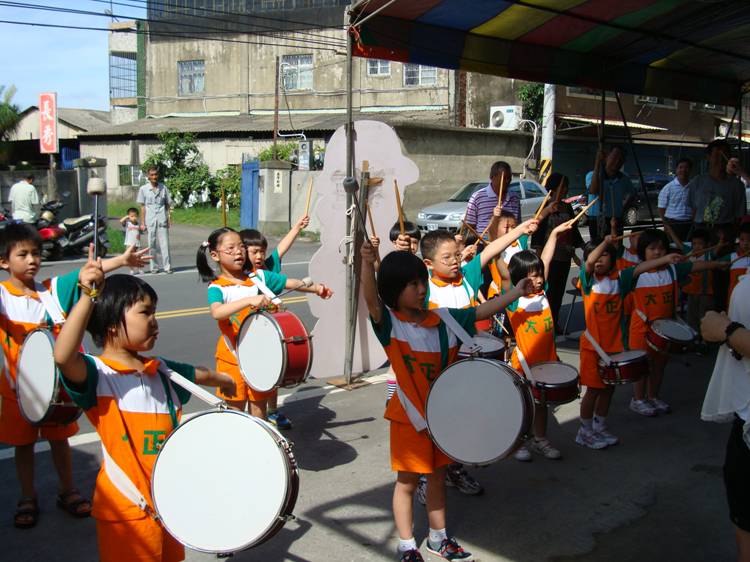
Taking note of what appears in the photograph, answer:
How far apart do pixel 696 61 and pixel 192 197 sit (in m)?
21.0

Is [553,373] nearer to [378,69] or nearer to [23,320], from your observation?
[23,320]

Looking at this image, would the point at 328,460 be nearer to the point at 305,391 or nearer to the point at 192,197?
the point at 305,391

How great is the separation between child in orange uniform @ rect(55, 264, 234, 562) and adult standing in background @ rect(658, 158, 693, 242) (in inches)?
269

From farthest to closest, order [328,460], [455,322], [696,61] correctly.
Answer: [696,61]
[328,460]
[455,322]

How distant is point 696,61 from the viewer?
7762 mm

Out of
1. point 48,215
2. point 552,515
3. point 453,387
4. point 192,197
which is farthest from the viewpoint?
point 192,197

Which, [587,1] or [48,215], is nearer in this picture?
[587,1]

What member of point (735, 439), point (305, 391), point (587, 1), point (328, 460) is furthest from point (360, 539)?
point (587, 1)

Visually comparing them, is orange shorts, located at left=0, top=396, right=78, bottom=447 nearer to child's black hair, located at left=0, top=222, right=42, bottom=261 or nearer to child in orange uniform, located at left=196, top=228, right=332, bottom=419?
child's black hair, located at left=0, top=222, right=42, bottom=261

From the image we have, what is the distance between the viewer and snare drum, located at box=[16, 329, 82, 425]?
300cm

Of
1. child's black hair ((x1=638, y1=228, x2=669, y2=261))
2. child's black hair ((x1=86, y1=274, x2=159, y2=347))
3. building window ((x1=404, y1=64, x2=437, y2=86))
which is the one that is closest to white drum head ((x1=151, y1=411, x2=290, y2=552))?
child's black hair ((x1=86, y1=274, x2=159, y2=347))

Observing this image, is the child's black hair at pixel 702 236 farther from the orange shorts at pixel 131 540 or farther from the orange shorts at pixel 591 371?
the orange shorts at pixel 131 540

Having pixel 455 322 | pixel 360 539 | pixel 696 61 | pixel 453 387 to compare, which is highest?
pixel 696 61

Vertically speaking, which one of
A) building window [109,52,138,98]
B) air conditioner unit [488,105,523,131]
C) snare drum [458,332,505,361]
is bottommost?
snare drum [458,332,505,361]
